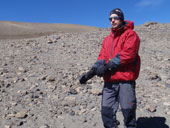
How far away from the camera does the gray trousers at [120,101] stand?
2.68 m

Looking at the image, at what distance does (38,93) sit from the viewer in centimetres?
451

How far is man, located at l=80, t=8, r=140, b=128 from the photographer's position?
8.62 feet

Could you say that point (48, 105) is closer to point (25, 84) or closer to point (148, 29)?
point (25, 84)

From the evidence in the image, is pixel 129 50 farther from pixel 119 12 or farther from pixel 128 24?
pixel 119 12

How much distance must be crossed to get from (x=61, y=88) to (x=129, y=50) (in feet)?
8.22

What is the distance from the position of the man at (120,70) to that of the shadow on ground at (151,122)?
3.79ft

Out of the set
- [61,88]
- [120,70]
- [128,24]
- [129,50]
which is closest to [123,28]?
[128,24]

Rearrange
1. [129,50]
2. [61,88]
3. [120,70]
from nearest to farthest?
[129,50] → [120,70] → [61,88]

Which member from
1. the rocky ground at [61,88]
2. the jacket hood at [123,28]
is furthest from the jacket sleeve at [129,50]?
the rocky ground at [61,88]

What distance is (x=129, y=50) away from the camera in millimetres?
2594

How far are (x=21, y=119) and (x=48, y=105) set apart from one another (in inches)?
23.7

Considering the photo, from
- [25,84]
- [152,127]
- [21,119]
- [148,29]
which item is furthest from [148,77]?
[148,29]

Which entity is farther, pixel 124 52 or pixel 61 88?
pixel 61 88

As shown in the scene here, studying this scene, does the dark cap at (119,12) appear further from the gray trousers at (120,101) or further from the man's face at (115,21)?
the gray trousers at (120,101)
